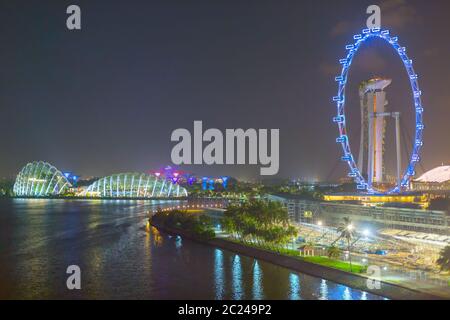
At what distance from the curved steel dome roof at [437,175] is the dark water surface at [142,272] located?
176 feet

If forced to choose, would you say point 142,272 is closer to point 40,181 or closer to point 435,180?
point 435,180

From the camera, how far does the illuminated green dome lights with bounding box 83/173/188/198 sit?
78.7 metres

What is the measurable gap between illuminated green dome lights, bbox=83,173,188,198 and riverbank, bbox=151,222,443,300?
5670cm

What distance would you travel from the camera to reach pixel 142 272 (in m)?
17.1

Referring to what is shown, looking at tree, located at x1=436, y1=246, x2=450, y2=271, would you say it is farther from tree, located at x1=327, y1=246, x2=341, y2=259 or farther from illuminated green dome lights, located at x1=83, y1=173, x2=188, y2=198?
illuminated green dome lights, located at x1=83, y1=173, x2=188, y2=198

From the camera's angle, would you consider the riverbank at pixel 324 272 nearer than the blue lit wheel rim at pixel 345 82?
Yes

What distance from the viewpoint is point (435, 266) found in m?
14.6

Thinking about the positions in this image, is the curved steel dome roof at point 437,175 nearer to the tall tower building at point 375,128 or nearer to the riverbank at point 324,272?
the tall tower building at point 375,128

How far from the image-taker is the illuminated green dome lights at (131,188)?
7869 centimetres

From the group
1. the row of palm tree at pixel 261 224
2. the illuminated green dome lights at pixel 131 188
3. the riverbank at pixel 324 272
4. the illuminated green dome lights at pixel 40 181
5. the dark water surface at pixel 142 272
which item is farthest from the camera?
the illuminated green dome lights at pixel 40 181

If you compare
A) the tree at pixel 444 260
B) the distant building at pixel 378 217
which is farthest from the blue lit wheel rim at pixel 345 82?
the tree at pixel 444 260
